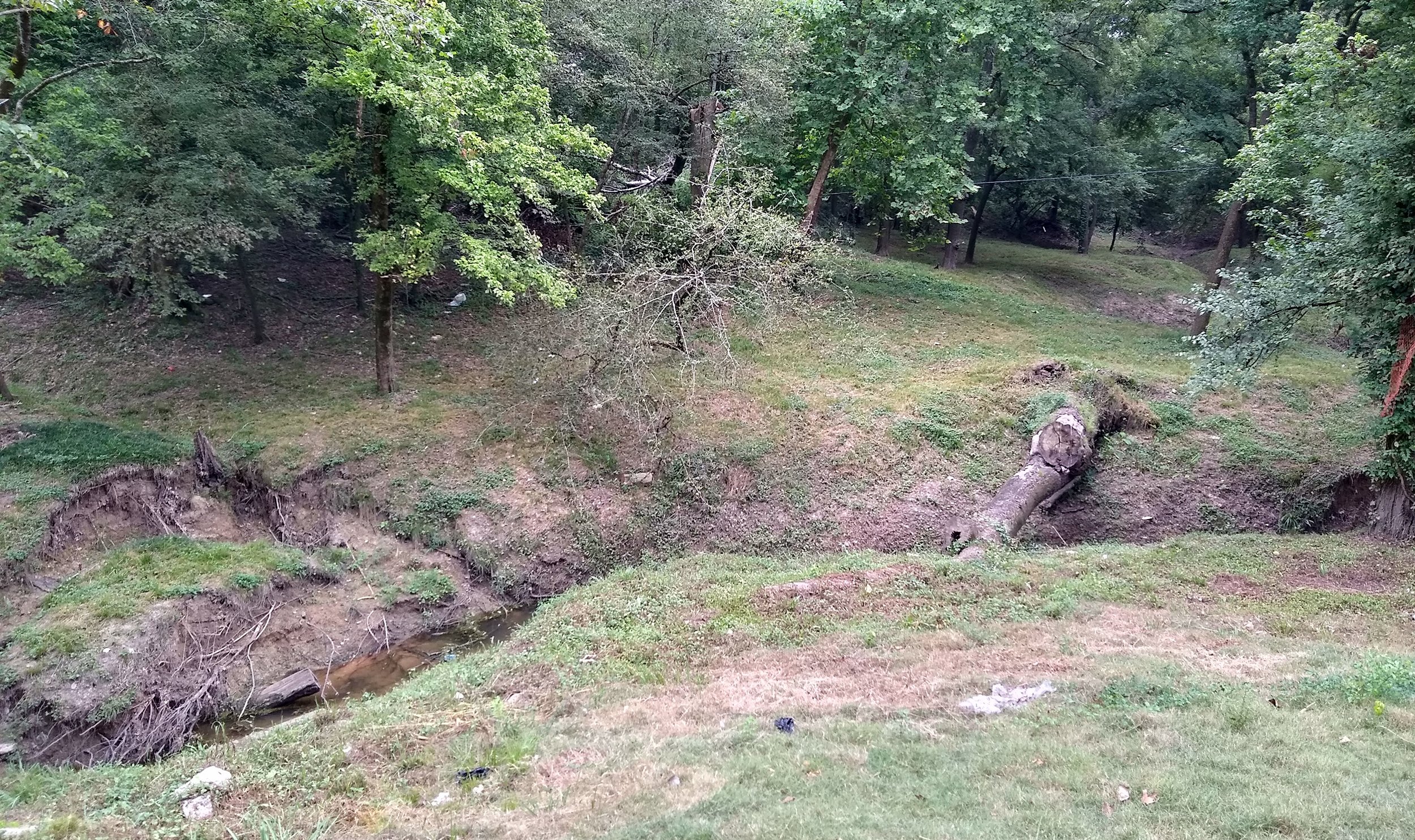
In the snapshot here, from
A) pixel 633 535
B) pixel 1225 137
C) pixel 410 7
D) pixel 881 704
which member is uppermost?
pixel 1225 137

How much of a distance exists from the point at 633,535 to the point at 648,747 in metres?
6.11

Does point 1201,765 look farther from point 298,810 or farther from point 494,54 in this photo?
point 494,54

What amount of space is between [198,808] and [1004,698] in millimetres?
5923

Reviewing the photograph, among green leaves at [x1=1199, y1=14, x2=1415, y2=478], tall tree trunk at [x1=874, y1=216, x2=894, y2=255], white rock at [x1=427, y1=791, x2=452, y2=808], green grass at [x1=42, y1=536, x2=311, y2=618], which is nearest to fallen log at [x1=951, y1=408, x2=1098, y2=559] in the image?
green leaves at [x1=1199, y1=14, x2=1415, y2=478]

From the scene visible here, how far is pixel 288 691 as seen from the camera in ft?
28.5

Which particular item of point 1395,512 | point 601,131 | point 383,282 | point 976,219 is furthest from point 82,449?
point 976,219

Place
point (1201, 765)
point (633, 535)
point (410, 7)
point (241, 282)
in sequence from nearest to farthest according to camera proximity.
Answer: point (1201, 765)
point (410, 7)
point (633, 535)
point (241, 282)

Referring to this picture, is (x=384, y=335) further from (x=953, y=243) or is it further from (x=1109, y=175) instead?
(x=1109, y=175)

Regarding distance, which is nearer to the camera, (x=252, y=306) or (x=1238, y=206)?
(x=252, y=306)

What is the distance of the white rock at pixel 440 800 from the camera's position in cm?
531

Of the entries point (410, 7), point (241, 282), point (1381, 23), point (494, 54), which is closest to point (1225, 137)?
point (1381, 23)

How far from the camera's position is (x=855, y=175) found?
20609 millimetres

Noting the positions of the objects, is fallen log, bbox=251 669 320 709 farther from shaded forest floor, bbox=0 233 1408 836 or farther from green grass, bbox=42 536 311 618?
green grass, bbox=42 536 311 618

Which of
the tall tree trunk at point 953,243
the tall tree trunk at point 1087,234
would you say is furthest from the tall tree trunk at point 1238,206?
the tall tree trunk at point 1087,234
